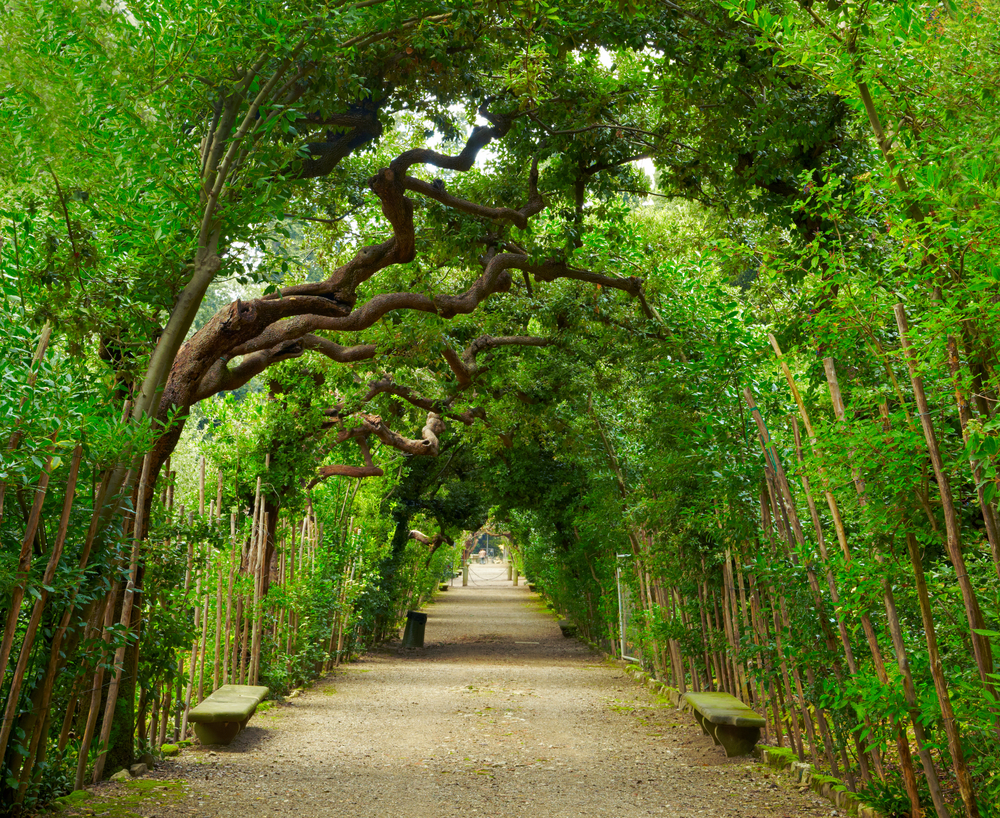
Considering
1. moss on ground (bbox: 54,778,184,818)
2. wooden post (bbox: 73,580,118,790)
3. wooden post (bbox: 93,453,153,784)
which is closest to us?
moss on ground (bbox: 54,778,184,818)

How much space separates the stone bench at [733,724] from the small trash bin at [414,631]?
10.6 m

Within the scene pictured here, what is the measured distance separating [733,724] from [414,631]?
36.8 ft

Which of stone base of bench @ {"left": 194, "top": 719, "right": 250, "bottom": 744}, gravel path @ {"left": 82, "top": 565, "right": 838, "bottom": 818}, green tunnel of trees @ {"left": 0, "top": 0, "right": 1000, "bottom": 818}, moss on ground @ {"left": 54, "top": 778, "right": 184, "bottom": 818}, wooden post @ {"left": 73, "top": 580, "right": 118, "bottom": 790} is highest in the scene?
green tunnel of trees @ {"left": 0, "top": 0, "right": 1000, "bottom": 818}

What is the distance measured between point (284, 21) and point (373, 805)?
13.1 feet

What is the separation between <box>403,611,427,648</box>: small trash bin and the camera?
52.5ft

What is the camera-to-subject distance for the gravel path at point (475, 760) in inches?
181

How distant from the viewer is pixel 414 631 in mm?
16062

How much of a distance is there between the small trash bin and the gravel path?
4808mm

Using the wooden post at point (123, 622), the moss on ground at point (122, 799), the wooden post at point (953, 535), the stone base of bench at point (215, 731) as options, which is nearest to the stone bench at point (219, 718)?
the stone base of bench at point (215, 731)

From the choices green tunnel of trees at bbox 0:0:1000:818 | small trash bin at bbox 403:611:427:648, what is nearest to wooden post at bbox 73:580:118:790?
green tunnel of trees at bbox 0:0:1000:818

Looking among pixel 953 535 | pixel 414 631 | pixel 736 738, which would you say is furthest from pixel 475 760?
pixel 414 631

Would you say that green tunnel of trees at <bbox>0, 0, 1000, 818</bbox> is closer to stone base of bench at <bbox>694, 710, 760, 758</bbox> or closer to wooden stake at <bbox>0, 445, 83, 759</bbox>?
wooden stake at <bbox>0, 445, 83, 759</bbox>

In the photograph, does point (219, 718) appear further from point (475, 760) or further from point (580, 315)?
point (580, 315)

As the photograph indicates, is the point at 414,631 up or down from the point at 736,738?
up
